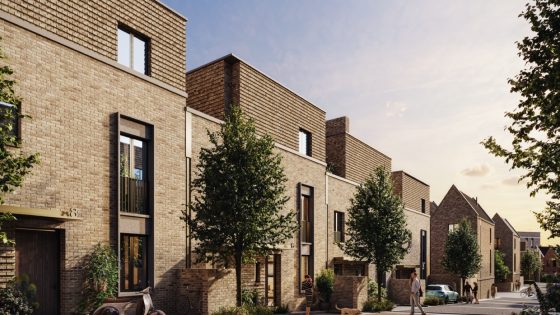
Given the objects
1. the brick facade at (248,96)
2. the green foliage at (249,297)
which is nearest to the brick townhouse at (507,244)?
the brick facade at (248,96)

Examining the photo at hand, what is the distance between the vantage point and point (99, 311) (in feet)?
39.3

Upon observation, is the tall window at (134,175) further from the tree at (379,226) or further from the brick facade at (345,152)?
the brick facade at (345,152)

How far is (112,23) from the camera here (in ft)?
56.2

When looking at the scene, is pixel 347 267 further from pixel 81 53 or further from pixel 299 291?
pixel 81 53

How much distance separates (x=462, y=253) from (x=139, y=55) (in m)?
37.4

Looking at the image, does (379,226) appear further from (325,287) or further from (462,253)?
(462,253)

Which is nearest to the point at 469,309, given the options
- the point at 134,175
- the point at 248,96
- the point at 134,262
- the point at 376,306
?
the point at 376,306

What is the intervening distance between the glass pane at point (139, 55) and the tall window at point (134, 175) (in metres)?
2.66

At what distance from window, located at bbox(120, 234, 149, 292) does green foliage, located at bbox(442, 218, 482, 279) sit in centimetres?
3590

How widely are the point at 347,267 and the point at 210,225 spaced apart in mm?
16396

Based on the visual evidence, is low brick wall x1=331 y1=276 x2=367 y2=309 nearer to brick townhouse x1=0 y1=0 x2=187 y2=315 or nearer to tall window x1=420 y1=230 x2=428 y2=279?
brick townhouse x1=0 y1=0 x2=187 y2=315

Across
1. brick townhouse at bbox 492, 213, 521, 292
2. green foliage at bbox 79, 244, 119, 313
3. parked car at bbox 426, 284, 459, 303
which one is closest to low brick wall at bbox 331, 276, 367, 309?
parked car at bbox 426, 284, 459, 303

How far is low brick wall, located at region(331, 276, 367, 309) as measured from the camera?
25719 mm

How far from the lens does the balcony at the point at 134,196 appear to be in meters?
17.0
